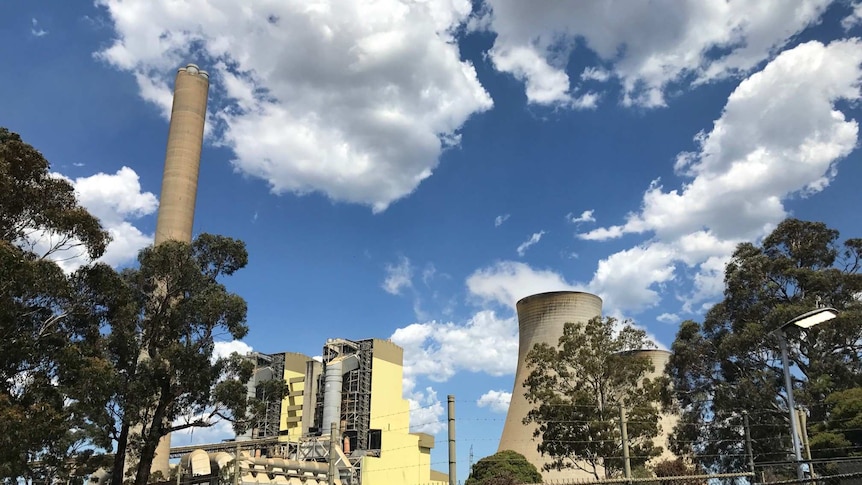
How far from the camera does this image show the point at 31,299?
15.9 meters

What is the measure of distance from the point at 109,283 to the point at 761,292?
23475mm

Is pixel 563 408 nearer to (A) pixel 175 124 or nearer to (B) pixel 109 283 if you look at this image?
(B) pixel 109 283

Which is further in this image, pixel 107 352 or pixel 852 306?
pixel 852 306

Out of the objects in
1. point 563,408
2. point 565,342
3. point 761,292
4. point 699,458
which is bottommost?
point 699,458

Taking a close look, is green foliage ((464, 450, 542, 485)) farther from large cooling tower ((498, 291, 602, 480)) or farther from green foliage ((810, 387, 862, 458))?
green foliage ((810, 387, 862, 458))

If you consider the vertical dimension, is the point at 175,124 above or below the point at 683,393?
above

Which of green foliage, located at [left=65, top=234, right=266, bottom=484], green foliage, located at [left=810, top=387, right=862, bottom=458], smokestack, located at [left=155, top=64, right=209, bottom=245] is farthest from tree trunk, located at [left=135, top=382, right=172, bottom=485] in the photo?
green foliage, located at [left=810, top=387, right=862, bottom=458]

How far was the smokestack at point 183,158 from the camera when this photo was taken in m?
34.2

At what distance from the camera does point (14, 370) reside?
15.0 metres

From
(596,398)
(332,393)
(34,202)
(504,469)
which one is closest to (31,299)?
(34,202)

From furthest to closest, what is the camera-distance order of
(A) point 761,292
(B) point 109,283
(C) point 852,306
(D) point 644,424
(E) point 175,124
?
1. (E) point 175,124
2. (A) point 761,292
3. (C) point 852,306
4. (D) point 644,424
5. (B) point 109,283

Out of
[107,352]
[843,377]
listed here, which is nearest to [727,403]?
[843,377]

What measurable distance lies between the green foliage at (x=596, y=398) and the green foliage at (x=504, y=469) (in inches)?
281

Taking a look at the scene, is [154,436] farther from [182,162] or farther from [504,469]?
[182,162]
